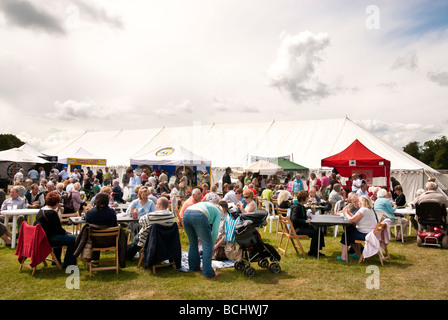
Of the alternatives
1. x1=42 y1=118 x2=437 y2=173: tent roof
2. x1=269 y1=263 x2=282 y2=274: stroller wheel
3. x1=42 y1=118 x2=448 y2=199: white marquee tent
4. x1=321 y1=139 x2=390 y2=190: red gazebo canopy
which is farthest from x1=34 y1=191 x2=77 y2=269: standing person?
x1=42 y1=118 x2=437 y2=173: tent roof

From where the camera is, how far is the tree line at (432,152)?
59.2m

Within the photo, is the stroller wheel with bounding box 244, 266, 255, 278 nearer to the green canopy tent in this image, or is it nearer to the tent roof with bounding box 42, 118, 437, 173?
the green canopy tent

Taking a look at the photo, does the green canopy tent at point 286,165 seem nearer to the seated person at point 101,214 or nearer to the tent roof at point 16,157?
the seated person at point 101,214

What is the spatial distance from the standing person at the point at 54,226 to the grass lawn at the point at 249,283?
0.34 meters

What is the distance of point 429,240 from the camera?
6.70 m

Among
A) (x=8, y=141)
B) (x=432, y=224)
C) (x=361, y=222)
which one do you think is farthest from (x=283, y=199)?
(x=8, y=141)

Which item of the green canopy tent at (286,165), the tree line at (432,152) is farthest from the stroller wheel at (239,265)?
the tree line at (432,152)

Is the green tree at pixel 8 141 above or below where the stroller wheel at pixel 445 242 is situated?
above

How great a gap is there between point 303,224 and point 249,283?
6.51ft

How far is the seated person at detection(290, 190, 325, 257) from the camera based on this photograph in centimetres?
596

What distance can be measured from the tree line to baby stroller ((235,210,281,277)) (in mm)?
65612

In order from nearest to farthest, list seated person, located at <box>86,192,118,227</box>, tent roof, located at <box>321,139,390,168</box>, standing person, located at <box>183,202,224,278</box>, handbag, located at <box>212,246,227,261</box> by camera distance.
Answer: standing person, located at <box>183,202,224,278</box>
seated person, located at <box>86,192,118,227</box>
handbag, located at <box>212,246,227,261</box>
tent roof, located at <box>321,139,390,168</box>

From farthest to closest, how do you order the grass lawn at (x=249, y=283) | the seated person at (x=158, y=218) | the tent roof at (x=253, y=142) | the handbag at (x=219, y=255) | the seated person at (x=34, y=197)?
the tent roof at (x=253, y=142) < the seated person at (x=34, y=197) < the handbag at (x=219, y=255) < the seated person at (x=158, y=218) < the grass lawn at (x=249, y=283)
